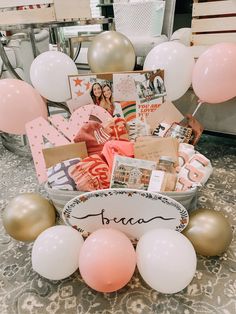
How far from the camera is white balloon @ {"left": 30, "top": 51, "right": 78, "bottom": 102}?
48.4 inches

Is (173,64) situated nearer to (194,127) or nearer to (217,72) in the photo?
(217,72)

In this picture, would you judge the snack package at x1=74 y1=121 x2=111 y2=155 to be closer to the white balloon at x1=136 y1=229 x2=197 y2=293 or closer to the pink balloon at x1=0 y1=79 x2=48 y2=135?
the pink balloon at x1=0 y1=79 x2=48 y2=135

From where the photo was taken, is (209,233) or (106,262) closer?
(106,262)

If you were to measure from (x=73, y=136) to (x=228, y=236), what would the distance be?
2.32 ft

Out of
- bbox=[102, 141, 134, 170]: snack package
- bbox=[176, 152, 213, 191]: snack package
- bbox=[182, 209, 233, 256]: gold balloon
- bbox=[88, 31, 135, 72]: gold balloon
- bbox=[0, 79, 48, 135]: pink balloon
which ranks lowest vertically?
bbox=[182, 209, 233, 256]: gold balloon

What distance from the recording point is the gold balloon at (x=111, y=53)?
127 cm

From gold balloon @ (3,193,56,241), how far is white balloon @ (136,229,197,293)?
389 mm

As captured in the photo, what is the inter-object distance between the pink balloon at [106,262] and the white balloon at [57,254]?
42 mm

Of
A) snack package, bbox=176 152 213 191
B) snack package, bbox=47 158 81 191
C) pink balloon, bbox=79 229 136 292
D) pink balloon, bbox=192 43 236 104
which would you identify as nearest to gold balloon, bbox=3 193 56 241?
snack package, bbox=47 158 81 191

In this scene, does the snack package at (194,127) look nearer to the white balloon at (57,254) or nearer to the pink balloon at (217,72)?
the pink balloon at (217,72)

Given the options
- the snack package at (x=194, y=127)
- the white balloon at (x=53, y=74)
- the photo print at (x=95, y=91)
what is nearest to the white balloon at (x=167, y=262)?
the snack package at (x=194, y=127)

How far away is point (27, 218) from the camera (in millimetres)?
970

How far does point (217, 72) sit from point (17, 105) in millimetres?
871

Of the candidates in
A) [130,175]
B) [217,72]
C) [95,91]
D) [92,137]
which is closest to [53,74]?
[95,91]
